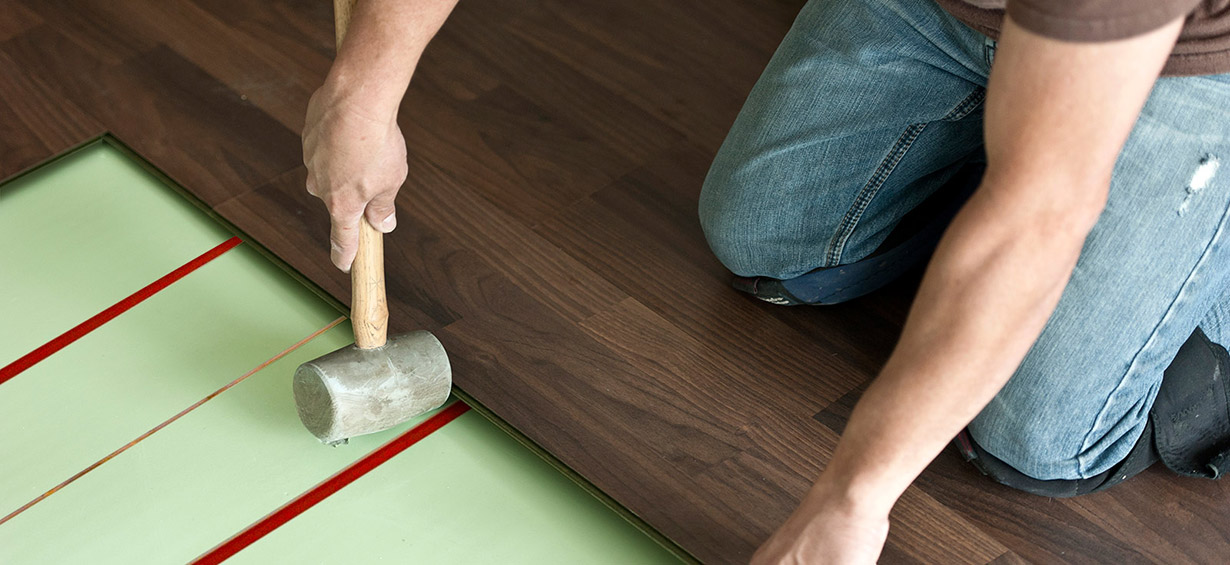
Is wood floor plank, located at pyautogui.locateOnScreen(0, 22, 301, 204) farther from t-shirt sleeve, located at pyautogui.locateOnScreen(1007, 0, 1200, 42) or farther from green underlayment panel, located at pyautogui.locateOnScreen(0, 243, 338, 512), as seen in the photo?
t-shirt sleeve, located at pyautogui.locateOnScreen(1007, 0, 1200, 42)

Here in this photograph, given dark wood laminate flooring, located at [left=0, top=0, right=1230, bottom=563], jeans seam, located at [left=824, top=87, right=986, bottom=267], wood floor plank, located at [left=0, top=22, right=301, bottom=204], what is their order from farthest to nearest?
wood floor plank, located at [left=0, top=22, right=301, bottom=204]
jeans seam, located at [left=824, top=87, right=986, bottom=267]
dark wood laminate flooring, located at [left=0, top=0, right=1230, bottom=563]

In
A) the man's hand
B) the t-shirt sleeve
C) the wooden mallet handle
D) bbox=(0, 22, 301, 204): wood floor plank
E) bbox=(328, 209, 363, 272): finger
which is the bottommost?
bbox=(0, 22, 301, 204): wood floor plank

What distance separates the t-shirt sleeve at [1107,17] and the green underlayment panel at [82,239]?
147 centimetres

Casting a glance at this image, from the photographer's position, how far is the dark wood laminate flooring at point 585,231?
162cm

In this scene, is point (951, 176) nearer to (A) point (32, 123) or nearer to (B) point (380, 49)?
(B) point (380, 49)

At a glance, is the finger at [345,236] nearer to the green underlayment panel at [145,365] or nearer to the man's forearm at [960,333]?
the green underlayment panel at [145,365]

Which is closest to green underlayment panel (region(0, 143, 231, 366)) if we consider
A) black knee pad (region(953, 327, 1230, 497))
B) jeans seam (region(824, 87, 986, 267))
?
jeans seam (region(824, 87, 986, 267))

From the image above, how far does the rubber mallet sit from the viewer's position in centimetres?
155

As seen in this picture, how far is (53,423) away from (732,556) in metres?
0.98

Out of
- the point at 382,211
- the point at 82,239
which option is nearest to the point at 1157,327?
the point at 382,211

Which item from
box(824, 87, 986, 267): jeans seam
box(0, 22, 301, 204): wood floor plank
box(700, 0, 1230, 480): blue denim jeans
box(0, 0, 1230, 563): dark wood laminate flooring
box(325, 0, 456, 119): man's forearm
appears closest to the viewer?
box(325, 0, 456, 119): man's forearm

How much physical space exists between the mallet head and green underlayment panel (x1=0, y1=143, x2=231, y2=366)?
49cm

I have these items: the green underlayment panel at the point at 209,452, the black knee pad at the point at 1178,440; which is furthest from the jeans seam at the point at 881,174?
the green underlayment panel at the point at 209,452

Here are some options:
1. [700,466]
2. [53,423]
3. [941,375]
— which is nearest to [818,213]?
[700,466]
